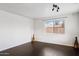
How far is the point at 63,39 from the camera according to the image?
4.05 feet

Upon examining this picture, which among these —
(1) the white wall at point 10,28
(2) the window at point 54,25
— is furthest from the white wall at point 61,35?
(1) the white wall at point 10,28

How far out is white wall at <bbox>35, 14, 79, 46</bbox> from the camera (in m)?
1.12

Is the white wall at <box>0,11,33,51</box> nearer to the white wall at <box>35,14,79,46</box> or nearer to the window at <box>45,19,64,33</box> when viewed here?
the white wall at <box>35,14,79,46</box>

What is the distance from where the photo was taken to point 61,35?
1.19 metres

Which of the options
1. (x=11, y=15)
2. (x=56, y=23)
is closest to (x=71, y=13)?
(x=56, y=23)

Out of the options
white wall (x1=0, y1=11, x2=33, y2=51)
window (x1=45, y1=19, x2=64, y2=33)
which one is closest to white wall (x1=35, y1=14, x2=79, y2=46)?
window (x1=45, y1=19, x2=64, y2=33)

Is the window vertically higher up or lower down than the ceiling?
lower down

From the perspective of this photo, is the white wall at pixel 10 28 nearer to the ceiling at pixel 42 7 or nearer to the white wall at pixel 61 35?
the ceiling at pixel 42 7

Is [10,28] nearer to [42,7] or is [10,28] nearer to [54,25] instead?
[42,7]

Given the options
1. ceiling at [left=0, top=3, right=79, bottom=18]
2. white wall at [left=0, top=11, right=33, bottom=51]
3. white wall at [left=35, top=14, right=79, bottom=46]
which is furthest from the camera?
white wall at [left=0, top=11, right=33, bottom=51]

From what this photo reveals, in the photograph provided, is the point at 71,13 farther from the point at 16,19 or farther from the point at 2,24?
the point at 2,24

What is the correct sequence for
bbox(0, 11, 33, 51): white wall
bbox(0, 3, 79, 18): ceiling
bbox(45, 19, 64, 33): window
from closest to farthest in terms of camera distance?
bbox(0, 3, 79, 18): ceiling < bbox(45, 19, 64, 33): window < bbox(0, 11, 33, 51): white wall

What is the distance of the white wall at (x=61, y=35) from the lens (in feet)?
3.67

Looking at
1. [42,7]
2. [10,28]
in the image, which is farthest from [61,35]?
[10,28]
